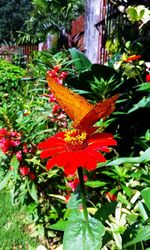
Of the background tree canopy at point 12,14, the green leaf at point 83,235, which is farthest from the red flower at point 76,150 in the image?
the background tree canopy at point 12,14

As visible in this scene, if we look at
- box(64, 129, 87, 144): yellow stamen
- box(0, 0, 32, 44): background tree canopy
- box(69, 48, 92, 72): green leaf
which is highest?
box(0, 0, 32, 44): background tree canopy

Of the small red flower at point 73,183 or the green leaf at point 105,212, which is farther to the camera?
the small red flower at point 73,183

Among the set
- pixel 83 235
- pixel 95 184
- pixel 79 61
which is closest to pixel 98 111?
pixel 83 235

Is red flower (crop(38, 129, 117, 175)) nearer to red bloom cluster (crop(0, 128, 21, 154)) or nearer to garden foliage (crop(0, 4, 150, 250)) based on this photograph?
garden foliage (crop(0, 4, 150, 250))

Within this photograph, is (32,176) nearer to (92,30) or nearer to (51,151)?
(51,151)

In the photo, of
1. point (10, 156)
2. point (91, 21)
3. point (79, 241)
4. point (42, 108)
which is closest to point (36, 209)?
point (10, 156)

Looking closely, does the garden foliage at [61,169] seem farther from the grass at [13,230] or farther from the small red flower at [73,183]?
the grass at [13,230]

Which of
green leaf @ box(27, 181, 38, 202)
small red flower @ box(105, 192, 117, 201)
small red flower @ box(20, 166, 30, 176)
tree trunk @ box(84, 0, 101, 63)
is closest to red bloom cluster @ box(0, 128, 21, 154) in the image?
small red flower @ box(20, 166, 30, 176)
